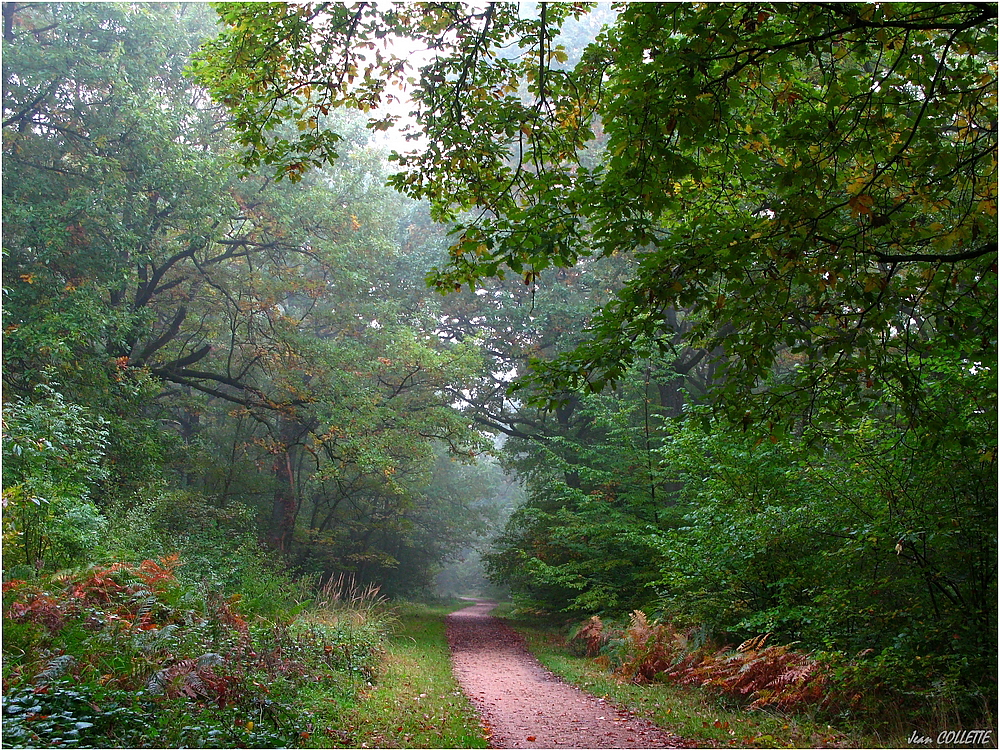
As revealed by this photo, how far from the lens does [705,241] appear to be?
4105 millimetres

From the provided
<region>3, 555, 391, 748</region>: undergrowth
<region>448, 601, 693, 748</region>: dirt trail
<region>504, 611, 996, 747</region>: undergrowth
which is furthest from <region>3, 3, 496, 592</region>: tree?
<region>504, 611, 996, 747</region>: undergrowth

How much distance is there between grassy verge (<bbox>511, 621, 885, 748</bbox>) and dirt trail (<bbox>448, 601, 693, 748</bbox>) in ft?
0.65

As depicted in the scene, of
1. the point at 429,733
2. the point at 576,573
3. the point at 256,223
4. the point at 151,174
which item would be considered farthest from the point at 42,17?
the point at 576,573

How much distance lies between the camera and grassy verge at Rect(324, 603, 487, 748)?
5562 mm

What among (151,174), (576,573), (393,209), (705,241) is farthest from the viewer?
(393,209)

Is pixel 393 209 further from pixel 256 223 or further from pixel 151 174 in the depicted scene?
pixel 151 174

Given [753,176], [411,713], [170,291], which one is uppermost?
[170,291]

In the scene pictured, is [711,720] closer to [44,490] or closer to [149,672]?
[149,672]

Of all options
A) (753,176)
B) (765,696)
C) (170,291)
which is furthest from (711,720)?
(170,291)

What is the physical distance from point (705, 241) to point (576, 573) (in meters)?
12.0

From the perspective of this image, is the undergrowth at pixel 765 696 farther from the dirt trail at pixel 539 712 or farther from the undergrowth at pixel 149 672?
the undergrowth at pixel 149 672

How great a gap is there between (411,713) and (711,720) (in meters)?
2.96

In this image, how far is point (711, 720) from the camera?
617cm

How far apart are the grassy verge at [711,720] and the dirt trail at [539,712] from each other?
0.65 ft
